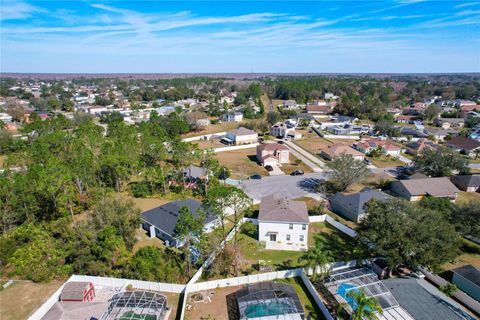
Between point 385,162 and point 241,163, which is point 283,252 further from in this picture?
point 385,162

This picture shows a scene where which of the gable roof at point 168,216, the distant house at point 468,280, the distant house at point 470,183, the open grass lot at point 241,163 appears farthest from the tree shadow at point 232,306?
the distant house at point 470,183

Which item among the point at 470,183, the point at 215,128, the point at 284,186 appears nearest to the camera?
the point at 470,183

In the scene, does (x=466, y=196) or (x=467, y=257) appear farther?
(x=466, y=196)

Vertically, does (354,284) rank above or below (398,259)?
below

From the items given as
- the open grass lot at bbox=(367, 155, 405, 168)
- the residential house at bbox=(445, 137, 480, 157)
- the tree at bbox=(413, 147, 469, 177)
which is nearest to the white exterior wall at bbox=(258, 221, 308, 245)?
the tree at bbox=(413, 147, 469, 177)

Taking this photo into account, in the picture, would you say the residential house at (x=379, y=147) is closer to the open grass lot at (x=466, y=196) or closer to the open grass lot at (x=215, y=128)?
the open grass lot at (x=466, y=196)

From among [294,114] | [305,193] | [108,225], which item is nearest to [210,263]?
[108,225]

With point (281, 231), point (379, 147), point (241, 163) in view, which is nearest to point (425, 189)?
point (379, 147)

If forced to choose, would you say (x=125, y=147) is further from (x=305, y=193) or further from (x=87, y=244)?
(x=305, y=193)
